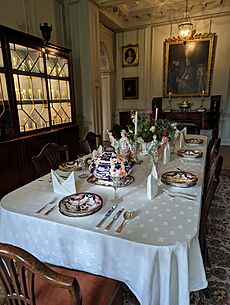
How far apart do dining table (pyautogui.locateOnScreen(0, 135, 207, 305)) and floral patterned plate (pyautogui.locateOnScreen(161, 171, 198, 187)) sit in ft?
0.19

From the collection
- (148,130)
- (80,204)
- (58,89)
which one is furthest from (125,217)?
(58,89)

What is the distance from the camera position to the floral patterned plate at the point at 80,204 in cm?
111

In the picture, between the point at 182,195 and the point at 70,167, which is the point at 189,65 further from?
the point at 182,195

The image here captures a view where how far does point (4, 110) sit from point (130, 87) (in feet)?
14.3

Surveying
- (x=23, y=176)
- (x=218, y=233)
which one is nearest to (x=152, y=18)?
(x=23, y=176)

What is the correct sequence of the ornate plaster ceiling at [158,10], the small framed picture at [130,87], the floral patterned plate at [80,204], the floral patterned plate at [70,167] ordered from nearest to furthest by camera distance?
the floral patterned plate at [80,204], the floral patterned plate at [70,167], the ornate plaster ceiling at [158,10], the small framed picture at [130,87]

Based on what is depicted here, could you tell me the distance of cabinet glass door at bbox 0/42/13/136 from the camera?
2598mm

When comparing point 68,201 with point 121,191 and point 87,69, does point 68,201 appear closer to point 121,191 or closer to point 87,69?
point 121,191

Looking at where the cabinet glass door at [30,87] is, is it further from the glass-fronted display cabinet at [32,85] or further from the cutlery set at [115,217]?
the cutlery set at [115,217]

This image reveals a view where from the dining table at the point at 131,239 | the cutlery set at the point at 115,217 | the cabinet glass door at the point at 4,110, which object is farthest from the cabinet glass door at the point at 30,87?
the cutlery set at the point at 115,217

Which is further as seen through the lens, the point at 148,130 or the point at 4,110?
the point at 4,110

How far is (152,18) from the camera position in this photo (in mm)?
5617

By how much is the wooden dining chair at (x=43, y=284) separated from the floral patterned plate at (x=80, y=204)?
30 cm

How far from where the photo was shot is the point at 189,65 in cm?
558
